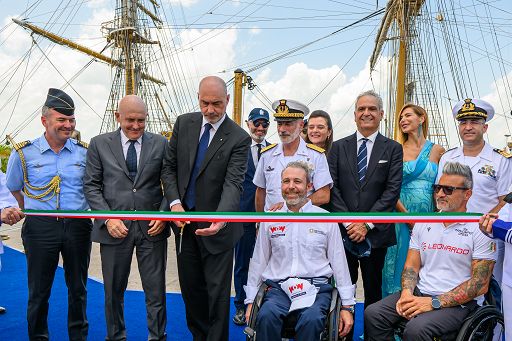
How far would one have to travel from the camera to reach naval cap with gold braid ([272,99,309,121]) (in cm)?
340

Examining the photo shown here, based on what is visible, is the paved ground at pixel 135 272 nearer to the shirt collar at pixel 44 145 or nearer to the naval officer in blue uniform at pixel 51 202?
the naval officer in blue uniform at pixel 51 202

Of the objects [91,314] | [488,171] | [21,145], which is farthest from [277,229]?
[91,314]

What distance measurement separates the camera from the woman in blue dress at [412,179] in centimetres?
355

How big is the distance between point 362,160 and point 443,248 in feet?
3.04

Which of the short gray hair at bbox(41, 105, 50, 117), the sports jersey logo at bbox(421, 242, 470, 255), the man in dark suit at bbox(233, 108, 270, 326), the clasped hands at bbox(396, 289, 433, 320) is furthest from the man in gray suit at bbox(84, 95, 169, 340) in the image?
the sports jersey logo at bbox(421, 242, 470, 255)

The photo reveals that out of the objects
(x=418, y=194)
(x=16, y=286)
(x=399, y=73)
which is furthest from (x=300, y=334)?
(x=399, y=73)

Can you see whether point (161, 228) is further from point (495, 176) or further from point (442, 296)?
point (495, 176)

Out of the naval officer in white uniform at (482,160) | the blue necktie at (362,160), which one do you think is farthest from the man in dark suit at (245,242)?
the naval officer in white uniform at (482,160)

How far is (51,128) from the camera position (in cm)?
323

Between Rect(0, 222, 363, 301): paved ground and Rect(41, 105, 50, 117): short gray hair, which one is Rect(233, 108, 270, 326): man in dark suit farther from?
Rect(41, 105, 50, 117): short gray hair

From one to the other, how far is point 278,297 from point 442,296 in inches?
36.4

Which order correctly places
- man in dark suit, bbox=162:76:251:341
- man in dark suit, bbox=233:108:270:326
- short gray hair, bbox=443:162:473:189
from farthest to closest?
man in dark suit, bbox=233:108:270:326, man in dark suit, bbox=162:76:251:341, short gray hair, bbox=443:162:473:189

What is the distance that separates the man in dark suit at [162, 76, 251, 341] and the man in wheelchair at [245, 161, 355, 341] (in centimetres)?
25

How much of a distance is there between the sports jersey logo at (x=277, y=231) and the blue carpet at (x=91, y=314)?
4.35 ft
